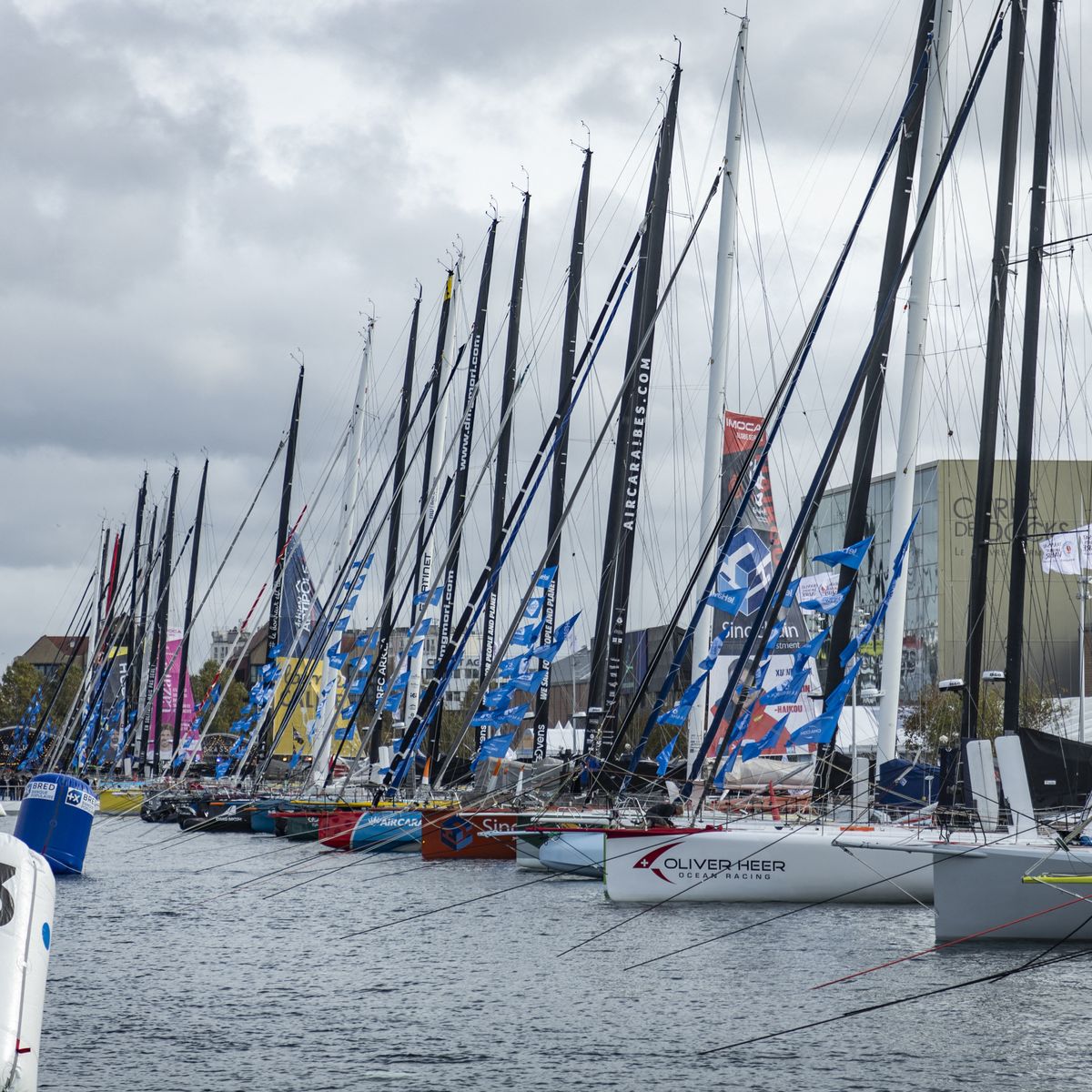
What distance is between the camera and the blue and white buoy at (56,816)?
37875 mm

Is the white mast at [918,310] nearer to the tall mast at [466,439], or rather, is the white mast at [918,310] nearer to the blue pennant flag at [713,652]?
the blue pennant flag at [713,652]

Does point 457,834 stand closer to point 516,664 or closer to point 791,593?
point 516,664

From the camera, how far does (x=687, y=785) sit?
1085 inches

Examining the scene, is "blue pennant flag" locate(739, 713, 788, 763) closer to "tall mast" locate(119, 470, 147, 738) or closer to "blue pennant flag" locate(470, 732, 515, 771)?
A: "blue pennant flag" locate(470, 732, 515, 771)

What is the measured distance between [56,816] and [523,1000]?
2176cm

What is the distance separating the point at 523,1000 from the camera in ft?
65.6

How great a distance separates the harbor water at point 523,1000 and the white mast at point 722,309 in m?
9.45

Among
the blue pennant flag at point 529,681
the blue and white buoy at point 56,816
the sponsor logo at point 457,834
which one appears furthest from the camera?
the sponsor logo at point 457,834

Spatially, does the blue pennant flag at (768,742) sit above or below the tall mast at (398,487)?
below

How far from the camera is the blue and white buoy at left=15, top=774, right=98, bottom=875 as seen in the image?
37.9 m

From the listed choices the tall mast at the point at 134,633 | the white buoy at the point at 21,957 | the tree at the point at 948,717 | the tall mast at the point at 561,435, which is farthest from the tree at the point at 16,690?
the white buoy at the point at 21,957

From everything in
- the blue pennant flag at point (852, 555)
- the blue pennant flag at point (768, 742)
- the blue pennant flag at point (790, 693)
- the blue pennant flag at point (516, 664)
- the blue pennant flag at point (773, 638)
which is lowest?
the blue pennant flag at point (768, 742)

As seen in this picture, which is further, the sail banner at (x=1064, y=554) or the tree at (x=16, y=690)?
the tree at (x=16, y=690)

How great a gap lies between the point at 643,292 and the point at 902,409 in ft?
36.1
